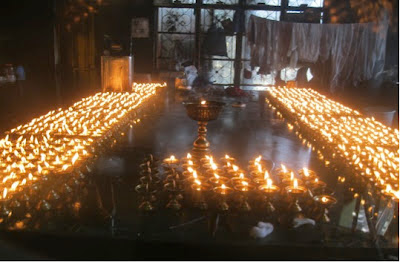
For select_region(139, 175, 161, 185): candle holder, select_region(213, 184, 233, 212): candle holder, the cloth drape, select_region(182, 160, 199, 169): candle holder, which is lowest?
select_region(139, 175, 161, 185): candle holder

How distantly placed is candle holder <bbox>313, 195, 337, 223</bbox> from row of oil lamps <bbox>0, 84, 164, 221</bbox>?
1893mm

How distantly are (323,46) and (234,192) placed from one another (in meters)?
7.74

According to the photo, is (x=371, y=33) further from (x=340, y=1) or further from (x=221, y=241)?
(x=221, y=241)

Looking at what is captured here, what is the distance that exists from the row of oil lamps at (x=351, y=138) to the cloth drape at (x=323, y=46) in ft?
7.16

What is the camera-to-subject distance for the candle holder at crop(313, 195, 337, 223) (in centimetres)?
274

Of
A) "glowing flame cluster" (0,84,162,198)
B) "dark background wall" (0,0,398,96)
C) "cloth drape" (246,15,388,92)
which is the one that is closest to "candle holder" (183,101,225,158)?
"glowing flame cluster" (0,84,162,198)

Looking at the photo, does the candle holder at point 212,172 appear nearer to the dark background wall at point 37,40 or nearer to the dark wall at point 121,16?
the dark background wall at point 37,40

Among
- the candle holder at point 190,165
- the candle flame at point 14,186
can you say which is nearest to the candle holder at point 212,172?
the candle holder at point 190,165

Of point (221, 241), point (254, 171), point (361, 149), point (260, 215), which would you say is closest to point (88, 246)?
point (221, 241)

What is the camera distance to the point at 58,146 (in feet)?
13.9

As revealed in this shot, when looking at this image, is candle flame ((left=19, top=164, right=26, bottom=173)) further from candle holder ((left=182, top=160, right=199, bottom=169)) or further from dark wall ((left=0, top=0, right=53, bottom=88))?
dark wall ((left=0, top=0, right=53, bottom=88))

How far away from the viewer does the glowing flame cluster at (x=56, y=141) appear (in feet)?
10.9

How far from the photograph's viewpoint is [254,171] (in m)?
3.58

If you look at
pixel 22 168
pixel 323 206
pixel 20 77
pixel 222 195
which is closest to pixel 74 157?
pixel 22 168
